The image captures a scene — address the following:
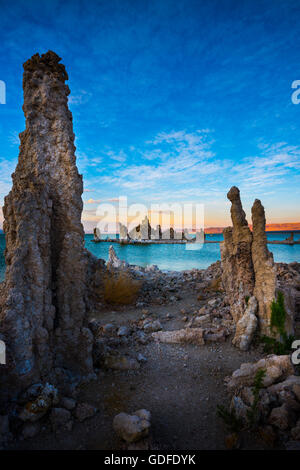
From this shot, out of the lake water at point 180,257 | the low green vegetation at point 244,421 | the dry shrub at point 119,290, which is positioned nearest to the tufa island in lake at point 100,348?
the low green vegetation at point 244,421

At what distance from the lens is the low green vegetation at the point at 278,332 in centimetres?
622

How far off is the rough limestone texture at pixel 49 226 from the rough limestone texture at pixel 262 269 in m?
4.51

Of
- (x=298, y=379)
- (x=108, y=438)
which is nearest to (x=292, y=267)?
(x=298, y=379)

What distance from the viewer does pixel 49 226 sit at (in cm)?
493

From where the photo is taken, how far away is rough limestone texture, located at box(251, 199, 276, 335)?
6691 millimetres

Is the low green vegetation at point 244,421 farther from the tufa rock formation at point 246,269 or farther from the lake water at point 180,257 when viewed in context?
the lake water at point 180,257

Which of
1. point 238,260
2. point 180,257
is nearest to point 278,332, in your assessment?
point 238,260

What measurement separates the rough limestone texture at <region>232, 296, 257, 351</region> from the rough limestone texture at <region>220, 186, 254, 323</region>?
0.49 metres

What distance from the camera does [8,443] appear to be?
333 cm

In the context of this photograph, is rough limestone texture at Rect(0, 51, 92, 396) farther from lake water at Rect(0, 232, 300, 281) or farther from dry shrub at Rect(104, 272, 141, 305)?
lake water at Rect(0, 232, 300, 281)

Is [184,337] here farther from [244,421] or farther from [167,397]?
[244,421]

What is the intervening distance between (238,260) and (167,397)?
4.36 metres

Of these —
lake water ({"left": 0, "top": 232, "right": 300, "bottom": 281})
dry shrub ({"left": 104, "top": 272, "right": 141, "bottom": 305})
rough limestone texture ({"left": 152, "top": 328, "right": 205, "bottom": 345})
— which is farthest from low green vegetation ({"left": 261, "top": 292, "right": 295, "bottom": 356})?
lake water ({"left": 0, "top": 232, "right": 300, "bottom": 281})
